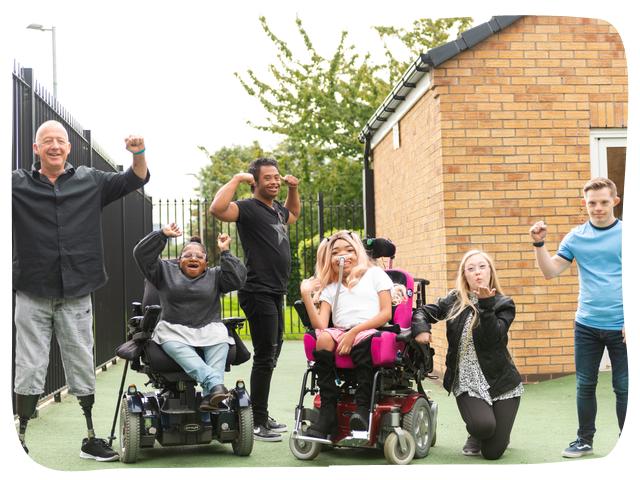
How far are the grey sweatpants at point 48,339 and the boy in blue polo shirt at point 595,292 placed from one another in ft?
7.91

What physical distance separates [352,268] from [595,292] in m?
1.30

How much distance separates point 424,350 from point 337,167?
37.4 ft

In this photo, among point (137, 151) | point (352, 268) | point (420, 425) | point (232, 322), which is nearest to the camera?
point (137, 151)

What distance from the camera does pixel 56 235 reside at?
4578 mm

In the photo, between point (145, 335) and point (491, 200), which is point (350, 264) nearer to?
point (145, 335)

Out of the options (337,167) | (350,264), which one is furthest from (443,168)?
(337,167)

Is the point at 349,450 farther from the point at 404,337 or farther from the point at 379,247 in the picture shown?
the point at 379,247

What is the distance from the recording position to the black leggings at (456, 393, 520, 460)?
15.6 feet

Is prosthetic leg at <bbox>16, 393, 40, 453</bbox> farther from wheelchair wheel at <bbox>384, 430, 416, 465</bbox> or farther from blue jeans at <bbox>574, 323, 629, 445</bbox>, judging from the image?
blue jeans at <bbox>574, 323, 629, 445</bbox>

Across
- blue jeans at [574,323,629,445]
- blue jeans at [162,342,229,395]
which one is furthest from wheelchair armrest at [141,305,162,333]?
blue jeans at [574,323,629,445]

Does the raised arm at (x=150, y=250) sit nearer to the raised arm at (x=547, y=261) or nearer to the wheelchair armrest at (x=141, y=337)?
the wheelchair armrest at (x=141, y=337)

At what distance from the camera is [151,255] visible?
4.91 meters

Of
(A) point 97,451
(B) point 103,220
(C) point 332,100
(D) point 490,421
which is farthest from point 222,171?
(D) point 490,421

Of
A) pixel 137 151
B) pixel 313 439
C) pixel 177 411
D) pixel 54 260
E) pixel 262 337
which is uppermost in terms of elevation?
pixel 137 151
